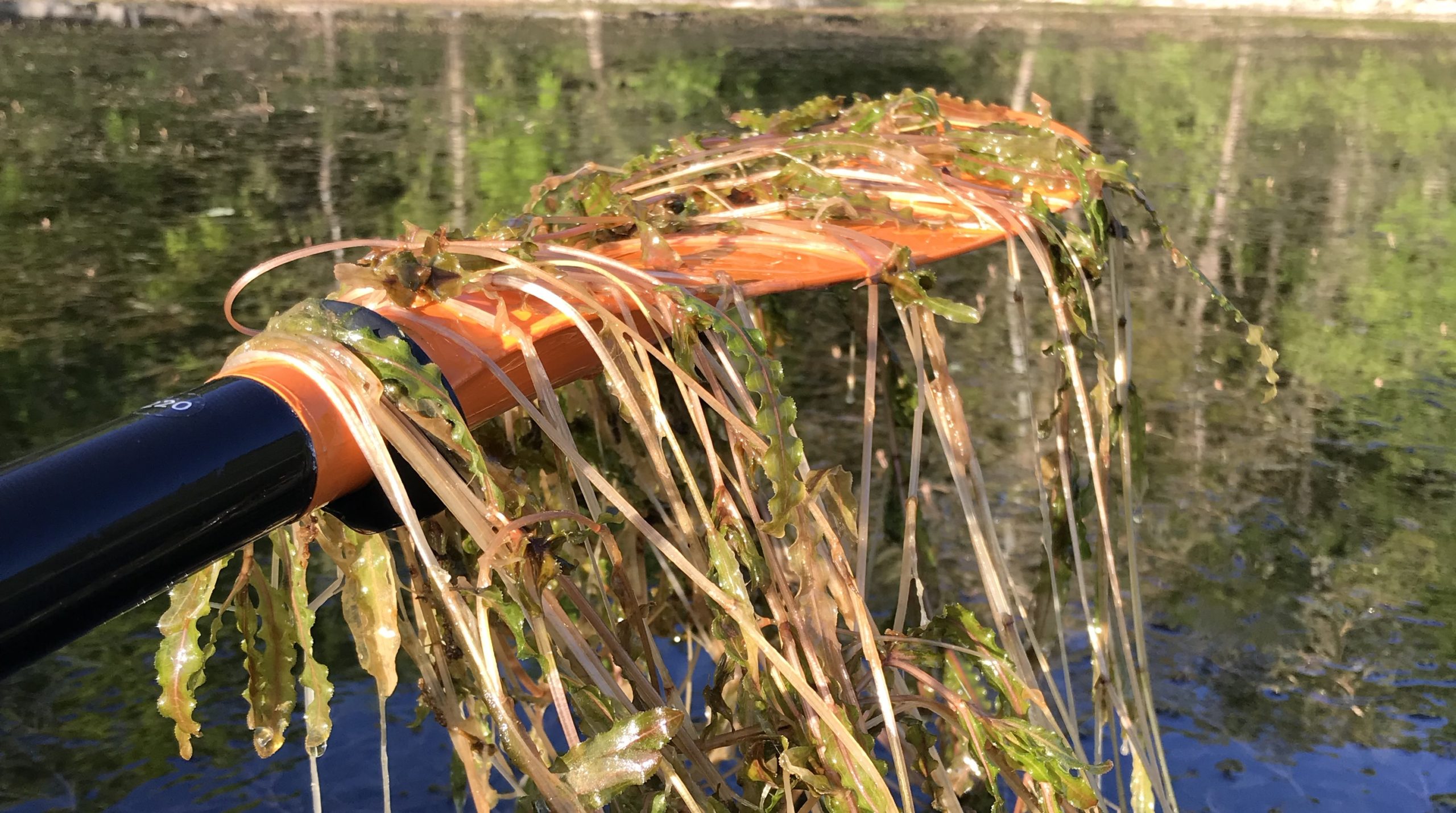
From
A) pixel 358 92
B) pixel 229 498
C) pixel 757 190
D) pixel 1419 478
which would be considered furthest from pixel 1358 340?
pixel 358 92

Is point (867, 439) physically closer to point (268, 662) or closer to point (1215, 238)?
point (268, 662)

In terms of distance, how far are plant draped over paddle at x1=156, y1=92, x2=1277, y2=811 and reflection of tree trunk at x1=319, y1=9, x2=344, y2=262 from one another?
8.78ft

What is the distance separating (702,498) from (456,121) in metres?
9.71

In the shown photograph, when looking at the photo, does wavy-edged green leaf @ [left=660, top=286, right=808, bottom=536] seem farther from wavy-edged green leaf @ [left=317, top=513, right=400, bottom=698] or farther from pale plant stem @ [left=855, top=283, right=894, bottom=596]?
wavy-edged green leaf @ [left=317, top=513, right=400, bottom=698]

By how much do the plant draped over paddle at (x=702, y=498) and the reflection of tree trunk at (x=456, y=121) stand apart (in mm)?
3042

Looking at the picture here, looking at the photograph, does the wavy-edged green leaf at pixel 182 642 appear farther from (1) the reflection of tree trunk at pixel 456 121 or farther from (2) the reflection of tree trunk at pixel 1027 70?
(2) the reflection of tree trunk at pixel 1027 70

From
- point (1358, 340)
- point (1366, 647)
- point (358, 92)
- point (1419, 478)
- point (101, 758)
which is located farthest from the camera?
point (358, 92)

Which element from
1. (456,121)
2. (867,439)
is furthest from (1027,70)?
(867,439)

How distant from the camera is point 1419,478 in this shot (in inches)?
178

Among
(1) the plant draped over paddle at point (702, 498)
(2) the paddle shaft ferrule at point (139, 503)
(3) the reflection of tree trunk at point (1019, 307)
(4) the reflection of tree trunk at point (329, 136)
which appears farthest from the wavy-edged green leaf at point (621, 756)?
(4) the reflection of tree trunk at point (329, 136)

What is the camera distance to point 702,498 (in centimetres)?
128

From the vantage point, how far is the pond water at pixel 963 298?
305 cm

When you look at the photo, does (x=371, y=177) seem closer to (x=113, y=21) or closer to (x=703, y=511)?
(x=703, y=511)

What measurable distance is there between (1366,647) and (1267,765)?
0.72 metres
